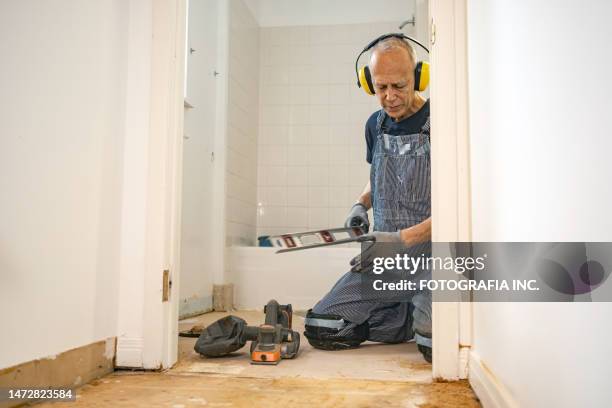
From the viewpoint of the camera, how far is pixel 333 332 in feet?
5.91


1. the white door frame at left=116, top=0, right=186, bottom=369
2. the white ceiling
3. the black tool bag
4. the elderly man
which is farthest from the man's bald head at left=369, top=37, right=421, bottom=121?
the white ceiling

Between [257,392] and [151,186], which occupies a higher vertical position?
[151,186]

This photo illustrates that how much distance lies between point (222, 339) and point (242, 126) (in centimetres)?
197

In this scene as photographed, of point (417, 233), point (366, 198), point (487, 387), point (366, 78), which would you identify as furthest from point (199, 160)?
point (487, 387)

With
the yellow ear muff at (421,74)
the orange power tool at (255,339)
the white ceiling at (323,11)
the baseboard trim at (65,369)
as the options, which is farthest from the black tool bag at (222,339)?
the white ceiling at (323,11)

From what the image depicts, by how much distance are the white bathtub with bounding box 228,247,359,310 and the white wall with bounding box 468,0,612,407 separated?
1.84 meters

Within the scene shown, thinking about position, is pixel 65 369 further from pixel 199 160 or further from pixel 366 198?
pixel 199 160

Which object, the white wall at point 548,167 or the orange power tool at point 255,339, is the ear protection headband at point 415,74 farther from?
the orange power tool at point 255,339

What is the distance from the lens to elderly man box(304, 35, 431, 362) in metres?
1.83

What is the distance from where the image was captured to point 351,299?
1.90 m

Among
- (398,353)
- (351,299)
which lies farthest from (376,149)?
(398,353)

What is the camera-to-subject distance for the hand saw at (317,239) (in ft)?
6.53

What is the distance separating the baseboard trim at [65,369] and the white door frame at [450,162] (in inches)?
34.6

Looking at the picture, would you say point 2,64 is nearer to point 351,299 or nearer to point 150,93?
point 150,93
